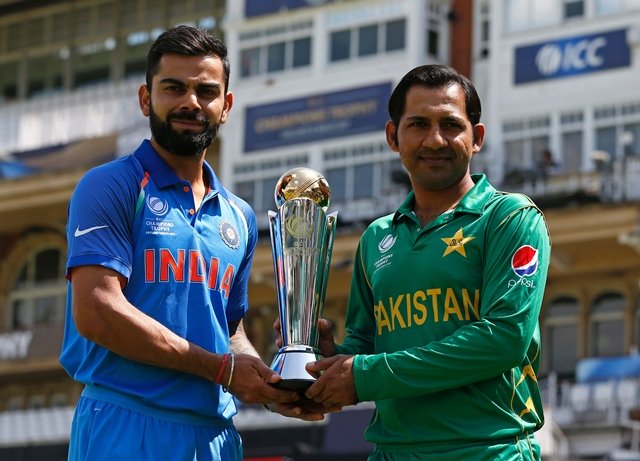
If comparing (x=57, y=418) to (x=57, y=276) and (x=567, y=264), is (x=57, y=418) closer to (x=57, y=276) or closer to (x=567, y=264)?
(x=57, y=276)

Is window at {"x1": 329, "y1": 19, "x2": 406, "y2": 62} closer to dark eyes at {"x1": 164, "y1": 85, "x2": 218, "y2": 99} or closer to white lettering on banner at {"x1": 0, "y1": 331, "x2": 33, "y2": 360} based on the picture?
white lettering on banner at {"x1": 0, "y1": 331, "x2": 33, "y2": 360}

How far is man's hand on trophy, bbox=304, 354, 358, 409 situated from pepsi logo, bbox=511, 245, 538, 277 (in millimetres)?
767

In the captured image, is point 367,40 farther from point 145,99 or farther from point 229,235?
point 229,235

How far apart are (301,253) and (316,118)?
3442 centimetres

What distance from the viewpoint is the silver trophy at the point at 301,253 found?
23.1 ft

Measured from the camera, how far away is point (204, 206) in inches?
284

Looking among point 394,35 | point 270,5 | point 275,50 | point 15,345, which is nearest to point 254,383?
point 394,35

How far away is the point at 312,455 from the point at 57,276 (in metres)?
18.6

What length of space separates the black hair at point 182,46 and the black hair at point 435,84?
80 cm

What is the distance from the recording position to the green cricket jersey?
6547 millimetres

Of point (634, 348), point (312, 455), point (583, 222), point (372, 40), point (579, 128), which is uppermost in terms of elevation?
point (372, 40)

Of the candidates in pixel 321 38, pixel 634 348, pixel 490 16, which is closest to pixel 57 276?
pixel 321 38

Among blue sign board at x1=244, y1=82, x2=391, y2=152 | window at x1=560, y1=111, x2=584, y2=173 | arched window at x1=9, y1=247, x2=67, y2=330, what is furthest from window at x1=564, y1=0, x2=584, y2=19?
arched window at x1=9, y1=247, x2=67, y2=330

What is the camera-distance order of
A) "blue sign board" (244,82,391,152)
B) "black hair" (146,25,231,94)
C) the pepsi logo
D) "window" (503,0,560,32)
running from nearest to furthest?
the pepsi logo → "black hair" (146,25,231,94) → "window" (503,0,560,32) → "blue sign board" (244,82,391,152)
